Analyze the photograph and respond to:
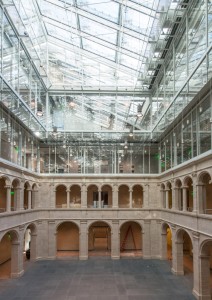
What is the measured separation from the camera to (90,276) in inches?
998

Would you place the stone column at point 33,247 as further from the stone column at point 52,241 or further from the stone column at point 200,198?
the stone column at point 200,198

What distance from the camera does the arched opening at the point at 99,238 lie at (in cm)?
3547

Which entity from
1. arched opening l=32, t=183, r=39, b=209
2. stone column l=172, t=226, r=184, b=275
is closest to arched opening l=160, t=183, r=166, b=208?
stone column l=172, t=226, r=184, b=275

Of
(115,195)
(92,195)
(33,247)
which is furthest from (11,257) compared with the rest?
(92,195)

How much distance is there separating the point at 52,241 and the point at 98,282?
32.3 feet

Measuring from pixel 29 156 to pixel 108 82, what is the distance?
12147 mm

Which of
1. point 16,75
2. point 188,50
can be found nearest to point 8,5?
point 16,75

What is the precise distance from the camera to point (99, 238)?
41844mm

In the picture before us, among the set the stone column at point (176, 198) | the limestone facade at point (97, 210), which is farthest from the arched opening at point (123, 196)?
the stone column at point (176, 198)

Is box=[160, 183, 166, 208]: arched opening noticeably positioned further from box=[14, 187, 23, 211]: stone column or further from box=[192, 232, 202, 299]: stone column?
box=[14, 187, 23, 211]: stone column

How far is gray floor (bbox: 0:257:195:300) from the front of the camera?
20859 mm

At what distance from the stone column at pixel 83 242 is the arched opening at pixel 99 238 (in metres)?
2.35

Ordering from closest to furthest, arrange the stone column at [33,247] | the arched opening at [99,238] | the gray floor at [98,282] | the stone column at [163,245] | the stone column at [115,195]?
the gray floor at [98,282] → the stone column at [33,247] → the stone column at [163,245] → the stone column at [115,195] → the arched opening at [99,238]

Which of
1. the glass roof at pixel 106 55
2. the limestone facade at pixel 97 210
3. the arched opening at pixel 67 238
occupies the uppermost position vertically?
the glass roof at pixel 106 55
